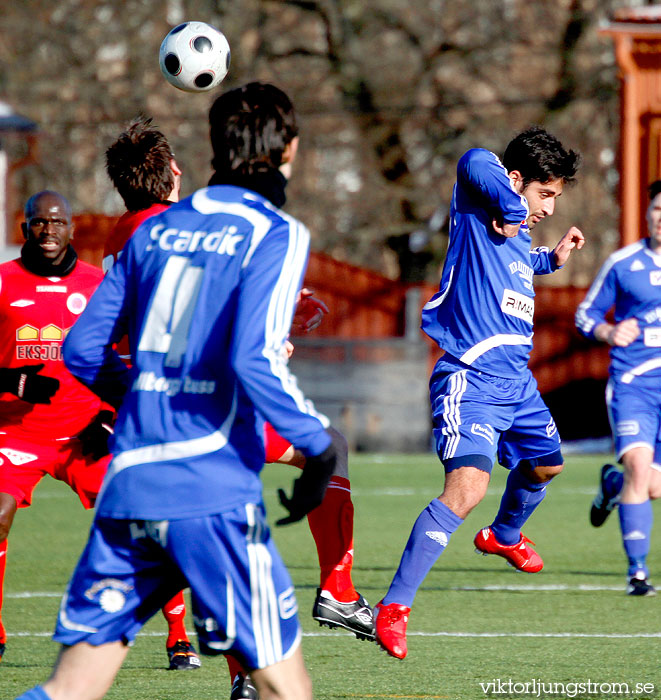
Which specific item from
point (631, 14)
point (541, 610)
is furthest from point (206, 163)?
point (541, 610)

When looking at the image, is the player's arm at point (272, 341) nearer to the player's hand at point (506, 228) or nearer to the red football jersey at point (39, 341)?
the player's hand at point (506, 228)

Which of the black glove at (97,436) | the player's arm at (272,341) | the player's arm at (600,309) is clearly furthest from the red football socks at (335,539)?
the player's arm at (600,309)

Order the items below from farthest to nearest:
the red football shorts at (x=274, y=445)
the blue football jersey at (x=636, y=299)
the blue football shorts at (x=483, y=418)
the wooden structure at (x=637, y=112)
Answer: the wooden structure at (x=637, y=112)
the blue football jersey at (x=636, y=299)
the blue football shorts at (x=483, y=418)
the red football shorts at (x=274, y=445)

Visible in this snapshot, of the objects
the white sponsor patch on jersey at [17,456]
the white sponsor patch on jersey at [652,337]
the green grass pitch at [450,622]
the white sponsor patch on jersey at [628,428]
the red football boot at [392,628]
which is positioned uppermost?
the white sponsor patch on jersey at [652,337]

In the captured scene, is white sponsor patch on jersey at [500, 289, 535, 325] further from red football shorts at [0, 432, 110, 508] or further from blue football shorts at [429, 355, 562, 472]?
red football shorts at [0, 432, 110, 508]

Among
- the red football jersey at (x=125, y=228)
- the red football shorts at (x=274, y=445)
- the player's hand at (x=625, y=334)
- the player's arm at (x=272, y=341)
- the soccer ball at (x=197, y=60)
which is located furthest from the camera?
the player's hand at (x=625, y=334)

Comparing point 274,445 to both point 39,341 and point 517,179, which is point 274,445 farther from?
point 517,179

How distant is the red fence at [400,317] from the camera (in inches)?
701

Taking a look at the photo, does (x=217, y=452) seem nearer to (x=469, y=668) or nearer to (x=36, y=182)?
(x=469, y=668)

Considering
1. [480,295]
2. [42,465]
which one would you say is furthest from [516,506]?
[42,465]

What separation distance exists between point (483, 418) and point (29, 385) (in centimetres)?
198

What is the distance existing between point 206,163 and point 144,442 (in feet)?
70.5

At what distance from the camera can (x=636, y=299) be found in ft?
24.7

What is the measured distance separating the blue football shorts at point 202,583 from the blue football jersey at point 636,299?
4533mm
